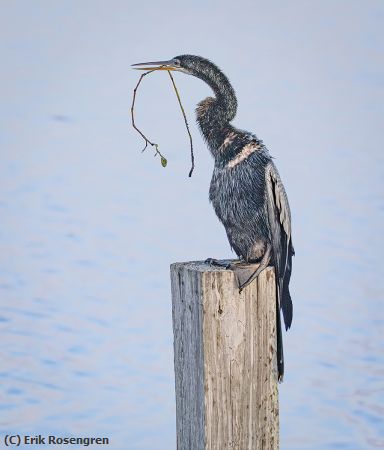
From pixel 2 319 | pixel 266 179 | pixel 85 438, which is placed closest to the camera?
pixel 266 179

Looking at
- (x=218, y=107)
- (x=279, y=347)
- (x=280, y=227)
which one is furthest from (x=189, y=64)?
(x=279, y=347)

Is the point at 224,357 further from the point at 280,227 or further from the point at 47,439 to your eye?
the point at 47,439

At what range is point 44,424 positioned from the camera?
591cm

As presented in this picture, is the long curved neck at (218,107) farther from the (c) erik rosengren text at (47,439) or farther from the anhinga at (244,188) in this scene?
the (c) erik rosengren text at (47,439)

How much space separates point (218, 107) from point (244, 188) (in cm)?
30

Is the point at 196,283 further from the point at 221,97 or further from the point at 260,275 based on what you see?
the point at 221,97

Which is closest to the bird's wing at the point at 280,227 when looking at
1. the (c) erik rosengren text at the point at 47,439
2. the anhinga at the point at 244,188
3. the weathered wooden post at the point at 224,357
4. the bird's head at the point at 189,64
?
the anhinga at the point at 244,188

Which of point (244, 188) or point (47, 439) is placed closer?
point (244, 188)

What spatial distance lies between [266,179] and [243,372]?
0.64 meters

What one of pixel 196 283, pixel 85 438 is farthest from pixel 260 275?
pixel 85 438

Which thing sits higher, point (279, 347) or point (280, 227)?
point (280, 227)

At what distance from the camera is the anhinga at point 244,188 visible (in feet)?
12.3

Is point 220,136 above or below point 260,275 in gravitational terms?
above

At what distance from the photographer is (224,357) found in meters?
3.48
